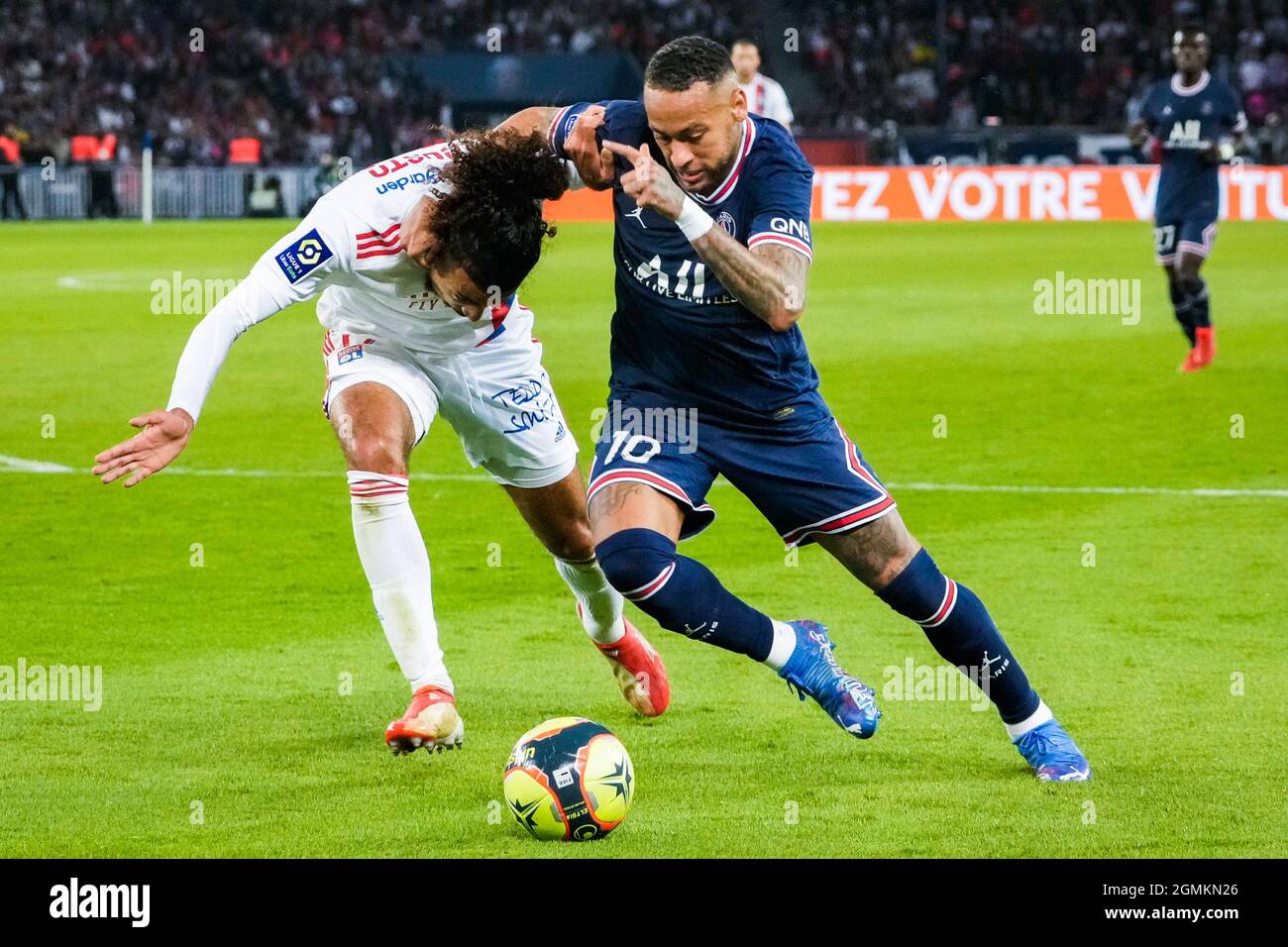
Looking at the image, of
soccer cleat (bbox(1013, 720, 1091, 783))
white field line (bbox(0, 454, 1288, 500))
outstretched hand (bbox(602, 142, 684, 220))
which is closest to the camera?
outstretched hand (bbox(602, 142, 684, 220))

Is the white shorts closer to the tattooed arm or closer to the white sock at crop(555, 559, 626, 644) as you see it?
the white sock at crop(555, 559, 626, 644)

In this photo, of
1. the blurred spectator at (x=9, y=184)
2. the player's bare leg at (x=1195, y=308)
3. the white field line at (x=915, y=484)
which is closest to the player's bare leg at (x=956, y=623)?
the white field line at (x=915, y=484)

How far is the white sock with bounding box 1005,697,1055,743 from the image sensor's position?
4887mm

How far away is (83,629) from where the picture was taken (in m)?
6.62

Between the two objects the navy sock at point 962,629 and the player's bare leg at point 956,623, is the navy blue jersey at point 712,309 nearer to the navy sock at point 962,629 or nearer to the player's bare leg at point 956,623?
the player's bare leg at point 956,623

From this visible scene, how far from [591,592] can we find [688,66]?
1700 mm

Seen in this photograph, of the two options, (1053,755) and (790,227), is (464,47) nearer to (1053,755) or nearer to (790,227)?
(790,227)

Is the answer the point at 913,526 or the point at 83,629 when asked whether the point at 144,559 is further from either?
the point at 913,526

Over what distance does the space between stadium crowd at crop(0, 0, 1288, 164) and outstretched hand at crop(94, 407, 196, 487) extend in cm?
3167

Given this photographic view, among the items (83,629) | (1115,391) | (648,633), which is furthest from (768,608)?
(1115,391)

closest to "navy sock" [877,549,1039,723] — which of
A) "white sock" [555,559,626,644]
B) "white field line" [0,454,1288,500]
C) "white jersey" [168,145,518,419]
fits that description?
"white sock" [555,559,626,644]

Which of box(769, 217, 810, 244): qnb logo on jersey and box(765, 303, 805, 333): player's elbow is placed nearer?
box(765, 303, 805, 333): player's elbow

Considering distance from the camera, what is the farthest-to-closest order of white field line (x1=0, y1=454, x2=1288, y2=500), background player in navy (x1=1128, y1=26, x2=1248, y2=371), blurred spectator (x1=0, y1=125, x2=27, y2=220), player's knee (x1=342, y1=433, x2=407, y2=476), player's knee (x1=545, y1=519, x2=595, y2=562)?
blurred spectator (x1=0, y1=125, x2=27, y2=220)
background player in navy (x1=1128, y1=26, x2=1248, y2=371)
white field line (x1=0, y1=454, x2=1288, y2=500)
player's knee (x1=545, y1=519, x2=595, y2=562)
player's knee (x1=342, y1=433, x2=407, y2=476)

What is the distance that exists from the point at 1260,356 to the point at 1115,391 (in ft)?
8.00
